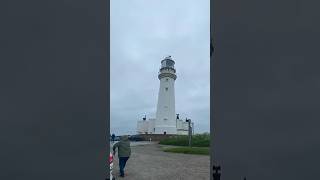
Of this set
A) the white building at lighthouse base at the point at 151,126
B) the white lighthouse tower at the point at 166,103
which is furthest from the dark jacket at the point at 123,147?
the white building at lighthouse base at the point at 151,126

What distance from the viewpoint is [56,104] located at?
2.43 metres

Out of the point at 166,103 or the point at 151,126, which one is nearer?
the point at 166,103

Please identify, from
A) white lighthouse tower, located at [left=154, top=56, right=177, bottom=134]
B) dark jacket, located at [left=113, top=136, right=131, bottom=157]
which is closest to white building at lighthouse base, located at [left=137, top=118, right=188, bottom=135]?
white lighthouse tower, located at [left=154, top=56, right=177, bottom=134]

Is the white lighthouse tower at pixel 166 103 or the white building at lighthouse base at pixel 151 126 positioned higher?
the white lighthouse tower at pixel 166 103

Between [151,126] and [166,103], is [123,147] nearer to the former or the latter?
[166,103]

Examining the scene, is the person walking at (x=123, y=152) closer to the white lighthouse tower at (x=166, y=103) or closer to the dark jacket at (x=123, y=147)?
the dark jacket at (x=123, y=147)

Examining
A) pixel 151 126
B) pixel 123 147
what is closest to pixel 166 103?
pixel 151 126

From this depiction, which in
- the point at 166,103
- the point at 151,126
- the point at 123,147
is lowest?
the point at 151,126

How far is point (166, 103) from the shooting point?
40.1 meters

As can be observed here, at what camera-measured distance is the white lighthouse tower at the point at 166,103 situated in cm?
3938
